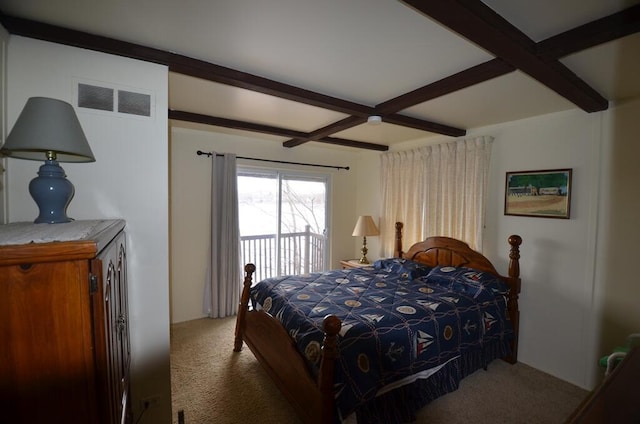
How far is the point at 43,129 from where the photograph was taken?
1063mm

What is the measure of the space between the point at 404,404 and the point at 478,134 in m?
2.78

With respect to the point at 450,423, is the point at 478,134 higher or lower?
higher

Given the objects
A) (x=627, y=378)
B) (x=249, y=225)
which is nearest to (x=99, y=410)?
(x=627, y=378)

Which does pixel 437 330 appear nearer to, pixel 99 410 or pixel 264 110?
pixel 99 410

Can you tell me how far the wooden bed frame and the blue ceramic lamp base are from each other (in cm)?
135

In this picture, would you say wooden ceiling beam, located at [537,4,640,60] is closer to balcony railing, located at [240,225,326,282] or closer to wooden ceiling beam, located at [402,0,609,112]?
wooden ceiling beam, located at [402,0,609,112]

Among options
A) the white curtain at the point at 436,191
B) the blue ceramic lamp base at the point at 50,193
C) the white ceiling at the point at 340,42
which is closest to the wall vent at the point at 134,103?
the white ceiling at the point at 340,42

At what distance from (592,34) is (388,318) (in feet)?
6.25

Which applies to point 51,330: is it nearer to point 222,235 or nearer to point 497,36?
point 497,36

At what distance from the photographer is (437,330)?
2.10m

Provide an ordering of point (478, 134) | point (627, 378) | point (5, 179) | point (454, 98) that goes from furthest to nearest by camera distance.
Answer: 1. point (478, 134)
2. point (454, 98)
3. point (5, 179)
4. point (627, 378)

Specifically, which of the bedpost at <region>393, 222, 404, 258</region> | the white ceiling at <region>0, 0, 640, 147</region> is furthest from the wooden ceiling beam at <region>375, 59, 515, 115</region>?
the bedpost at <region>393, 222, 404, 258</region>

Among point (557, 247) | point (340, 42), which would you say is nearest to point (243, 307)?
point (340, 42)

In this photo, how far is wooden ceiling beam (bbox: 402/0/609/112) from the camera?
1071 millimetres
